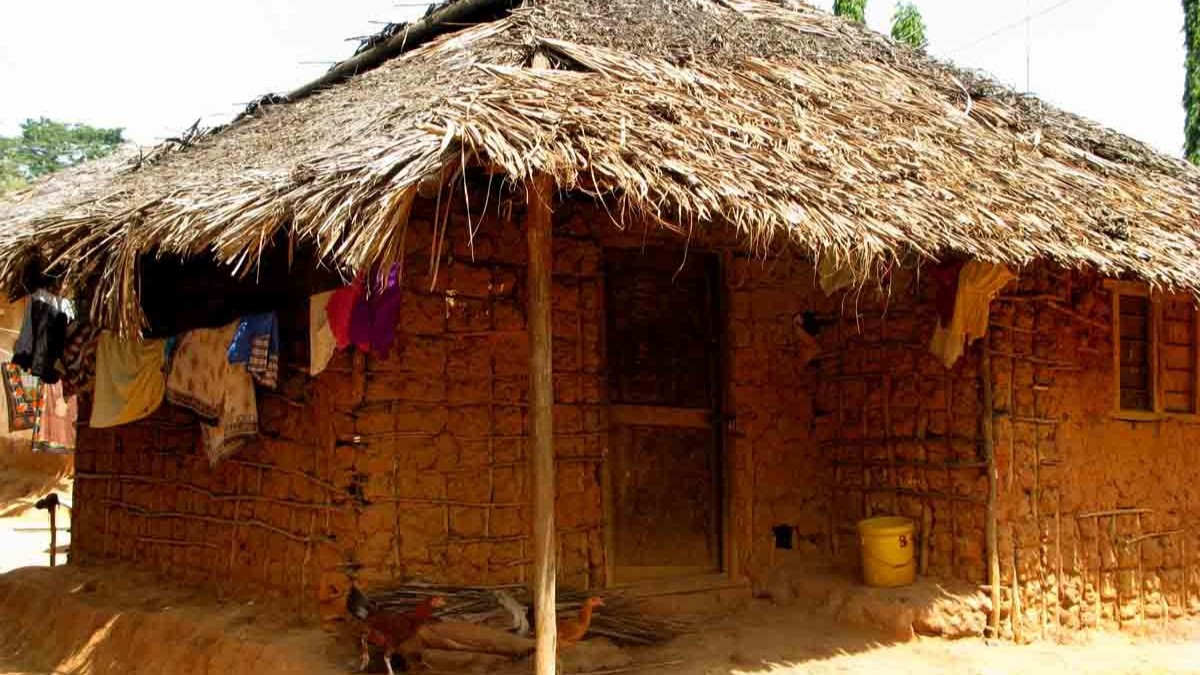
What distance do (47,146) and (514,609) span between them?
34.4 metres

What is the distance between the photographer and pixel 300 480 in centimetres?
583

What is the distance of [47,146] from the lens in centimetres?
3422

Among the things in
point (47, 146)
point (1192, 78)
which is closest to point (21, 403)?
point (1192, 78)

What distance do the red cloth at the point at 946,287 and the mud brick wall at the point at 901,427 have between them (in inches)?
4.6

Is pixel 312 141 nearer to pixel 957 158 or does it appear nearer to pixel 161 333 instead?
pixel 161 333

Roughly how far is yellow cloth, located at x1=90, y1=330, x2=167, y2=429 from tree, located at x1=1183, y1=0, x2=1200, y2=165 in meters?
15.4

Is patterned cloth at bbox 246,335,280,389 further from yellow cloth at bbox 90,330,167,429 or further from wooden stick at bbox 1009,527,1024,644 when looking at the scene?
wooden stick at bbox 1009,527,1024,644

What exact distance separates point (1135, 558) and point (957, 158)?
2.83m

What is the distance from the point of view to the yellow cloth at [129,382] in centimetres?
664

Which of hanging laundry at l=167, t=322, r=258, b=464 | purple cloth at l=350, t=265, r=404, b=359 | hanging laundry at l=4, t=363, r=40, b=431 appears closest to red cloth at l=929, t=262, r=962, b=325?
purple cloth at l=350, t=265, r=404, b=359

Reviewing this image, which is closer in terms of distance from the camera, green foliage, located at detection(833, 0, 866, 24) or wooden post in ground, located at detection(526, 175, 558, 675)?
wooden post in ground, located at detection(526, 175, 558, 675)

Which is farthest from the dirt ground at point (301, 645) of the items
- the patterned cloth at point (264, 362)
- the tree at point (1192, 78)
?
the tree at point (1192, 78)

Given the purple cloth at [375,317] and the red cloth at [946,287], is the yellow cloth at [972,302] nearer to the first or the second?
the red cloth at [946,287]

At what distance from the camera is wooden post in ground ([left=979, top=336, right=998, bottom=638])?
20.0ft
